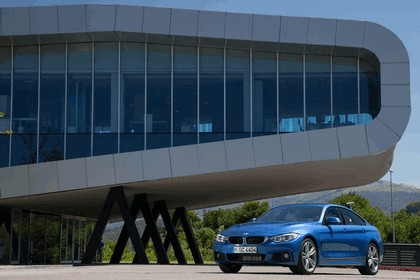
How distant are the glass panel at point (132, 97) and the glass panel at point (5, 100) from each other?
4.22 m

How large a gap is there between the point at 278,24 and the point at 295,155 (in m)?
5.08

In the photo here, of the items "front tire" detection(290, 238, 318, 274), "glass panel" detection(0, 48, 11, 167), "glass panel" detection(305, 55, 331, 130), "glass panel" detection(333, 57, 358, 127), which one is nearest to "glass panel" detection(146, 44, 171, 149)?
"glass panel" detection(305, 55, 331, 130)

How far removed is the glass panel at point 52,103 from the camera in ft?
99.3

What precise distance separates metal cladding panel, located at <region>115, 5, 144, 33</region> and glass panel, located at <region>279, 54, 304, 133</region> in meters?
5.23

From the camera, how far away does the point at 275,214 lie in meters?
16.5

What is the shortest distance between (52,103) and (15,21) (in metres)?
3.20

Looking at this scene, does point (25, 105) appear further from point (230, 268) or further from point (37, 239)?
point (230, 268)

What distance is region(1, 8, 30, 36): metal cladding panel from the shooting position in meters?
29.9

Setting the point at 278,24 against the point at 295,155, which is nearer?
the point at 295,155

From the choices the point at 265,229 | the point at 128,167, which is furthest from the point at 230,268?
the point at 128,167

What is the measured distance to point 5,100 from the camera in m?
30.8

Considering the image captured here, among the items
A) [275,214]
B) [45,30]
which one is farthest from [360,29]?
[275,214]

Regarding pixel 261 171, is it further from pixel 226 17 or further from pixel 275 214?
pixel 275 214

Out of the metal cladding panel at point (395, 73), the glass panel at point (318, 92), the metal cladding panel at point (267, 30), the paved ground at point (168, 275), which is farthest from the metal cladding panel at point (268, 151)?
the paved ground at point (168, 275)
